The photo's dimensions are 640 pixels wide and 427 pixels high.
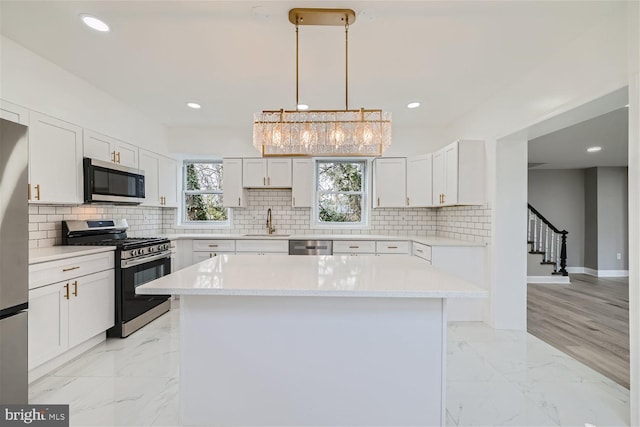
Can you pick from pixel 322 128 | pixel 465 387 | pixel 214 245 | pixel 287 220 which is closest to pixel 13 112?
pixel 322 128

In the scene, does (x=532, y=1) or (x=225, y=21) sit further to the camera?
(x=225, y=21)

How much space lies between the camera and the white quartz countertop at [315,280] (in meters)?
1.50

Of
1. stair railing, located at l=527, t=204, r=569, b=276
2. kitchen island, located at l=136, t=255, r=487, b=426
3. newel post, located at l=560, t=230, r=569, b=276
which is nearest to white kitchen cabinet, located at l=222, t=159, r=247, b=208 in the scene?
kitchen island, located at l=136, t=255, r=487, b=426

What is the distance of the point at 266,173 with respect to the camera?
4641 mm

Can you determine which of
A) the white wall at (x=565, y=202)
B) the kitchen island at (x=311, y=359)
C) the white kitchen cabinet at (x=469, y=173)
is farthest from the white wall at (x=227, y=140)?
the white wall at (x=565, y=202)

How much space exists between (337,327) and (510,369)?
1.72 m

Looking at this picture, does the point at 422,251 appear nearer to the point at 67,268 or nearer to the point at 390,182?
the point at 390,182

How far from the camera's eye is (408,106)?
373 centimetres

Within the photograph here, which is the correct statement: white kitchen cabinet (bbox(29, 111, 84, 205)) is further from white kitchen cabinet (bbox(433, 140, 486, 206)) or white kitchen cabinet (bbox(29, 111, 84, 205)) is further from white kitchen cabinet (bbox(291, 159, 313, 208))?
white kitchen cabinet (bbox(433, 140, 486, 206))

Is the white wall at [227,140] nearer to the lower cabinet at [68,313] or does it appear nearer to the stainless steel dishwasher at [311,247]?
the stainless steel dishwasher at [311,247]

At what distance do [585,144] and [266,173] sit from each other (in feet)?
16.1

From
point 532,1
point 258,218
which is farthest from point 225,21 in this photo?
point 258,218

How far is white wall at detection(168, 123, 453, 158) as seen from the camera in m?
4.61

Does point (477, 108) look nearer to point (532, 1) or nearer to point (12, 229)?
point (532, 1)
